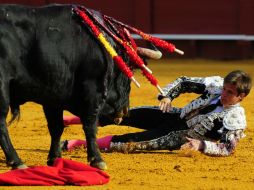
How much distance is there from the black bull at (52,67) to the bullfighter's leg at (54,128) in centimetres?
11

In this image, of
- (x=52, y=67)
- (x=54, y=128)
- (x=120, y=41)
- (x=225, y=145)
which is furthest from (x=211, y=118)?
(x=52, y=67)

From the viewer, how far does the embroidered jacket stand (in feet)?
17.5

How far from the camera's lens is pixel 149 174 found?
478 cm

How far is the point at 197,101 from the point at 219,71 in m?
5.67

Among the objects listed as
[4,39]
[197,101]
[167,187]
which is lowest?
[167,187]

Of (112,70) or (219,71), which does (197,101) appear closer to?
(112,70)

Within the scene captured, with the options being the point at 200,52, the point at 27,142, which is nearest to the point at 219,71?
the point at 200,52

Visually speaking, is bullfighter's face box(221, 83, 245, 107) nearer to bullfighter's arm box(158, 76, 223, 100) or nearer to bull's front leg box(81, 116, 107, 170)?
bullfighter's arm box(158, 76, 223, 100)

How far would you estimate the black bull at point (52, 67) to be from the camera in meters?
4.59

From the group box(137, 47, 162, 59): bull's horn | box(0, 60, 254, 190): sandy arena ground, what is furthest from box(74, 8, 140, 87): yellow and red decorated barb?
box(0, 60, 254, 190): sandy arena ground

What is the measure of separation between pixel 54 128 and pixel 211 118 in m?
0.95

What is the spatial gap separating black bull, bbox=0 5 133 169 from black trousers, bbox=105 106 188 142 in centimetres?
65

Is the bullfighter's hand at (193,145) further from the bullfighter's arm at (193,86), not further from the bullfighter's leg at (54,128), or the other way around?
the bullfighter's leg at (54,128)

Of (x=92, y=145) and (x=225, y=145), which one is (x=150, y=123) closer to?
(x=225, y=145)
